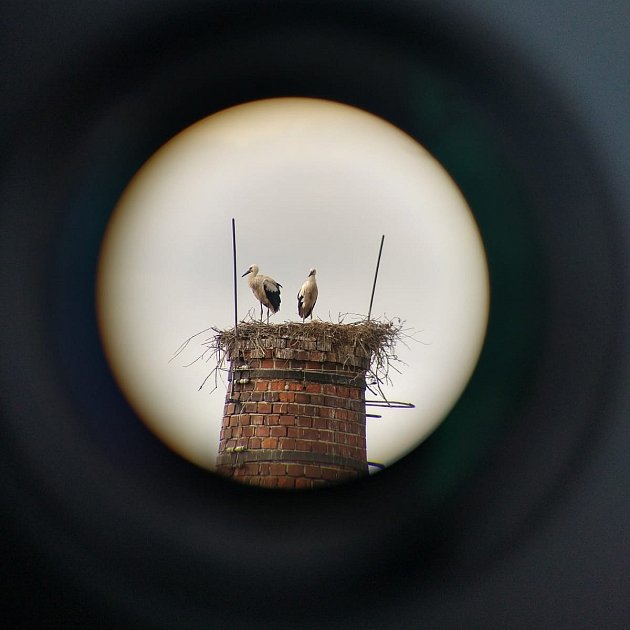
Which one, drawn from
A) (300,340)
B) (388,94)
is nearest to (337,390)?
(300,340)

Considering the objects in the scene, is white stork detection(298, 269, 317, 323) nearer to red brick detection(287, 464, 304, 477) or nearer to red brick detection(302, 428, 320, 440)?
red brick detection(302, 428, 320, 440)

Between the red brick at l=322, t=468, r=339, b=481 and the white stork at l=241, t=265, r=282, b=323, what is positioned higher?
the white stork at l=241, t=265, r=282, b=323

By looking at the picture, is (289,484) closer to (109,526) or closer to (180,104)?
(109,526)

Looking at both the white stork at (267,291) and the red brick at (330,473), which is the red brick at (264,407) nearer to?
the red brick at (330,473)

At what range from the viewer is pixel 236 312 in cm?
336

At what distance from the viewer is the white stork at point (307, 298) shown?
4867 mm

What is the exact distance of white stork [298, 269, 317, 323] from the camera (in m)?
4.87

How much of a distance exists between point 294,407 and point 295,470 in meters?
0.28

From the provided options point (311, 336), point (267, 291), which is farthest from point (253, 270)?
point (311, 336)

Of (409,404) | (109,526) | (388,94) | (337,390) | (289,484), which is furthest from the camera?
(337,390)

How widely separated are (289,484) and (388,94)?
5.32 ft

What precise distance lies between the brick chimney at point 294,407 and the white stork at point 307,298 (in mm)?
1458

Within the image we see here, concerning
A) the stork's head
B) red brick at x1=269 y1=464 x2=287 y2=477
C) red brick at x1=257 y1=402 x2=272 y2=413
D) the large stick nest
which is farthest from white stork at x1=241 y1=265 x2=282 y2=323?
red brick at x1=269 y1=464 x2=287 y2=477

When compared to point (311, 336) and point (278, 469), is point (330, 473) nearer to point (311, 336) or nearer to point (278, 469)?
point (278, 469)
